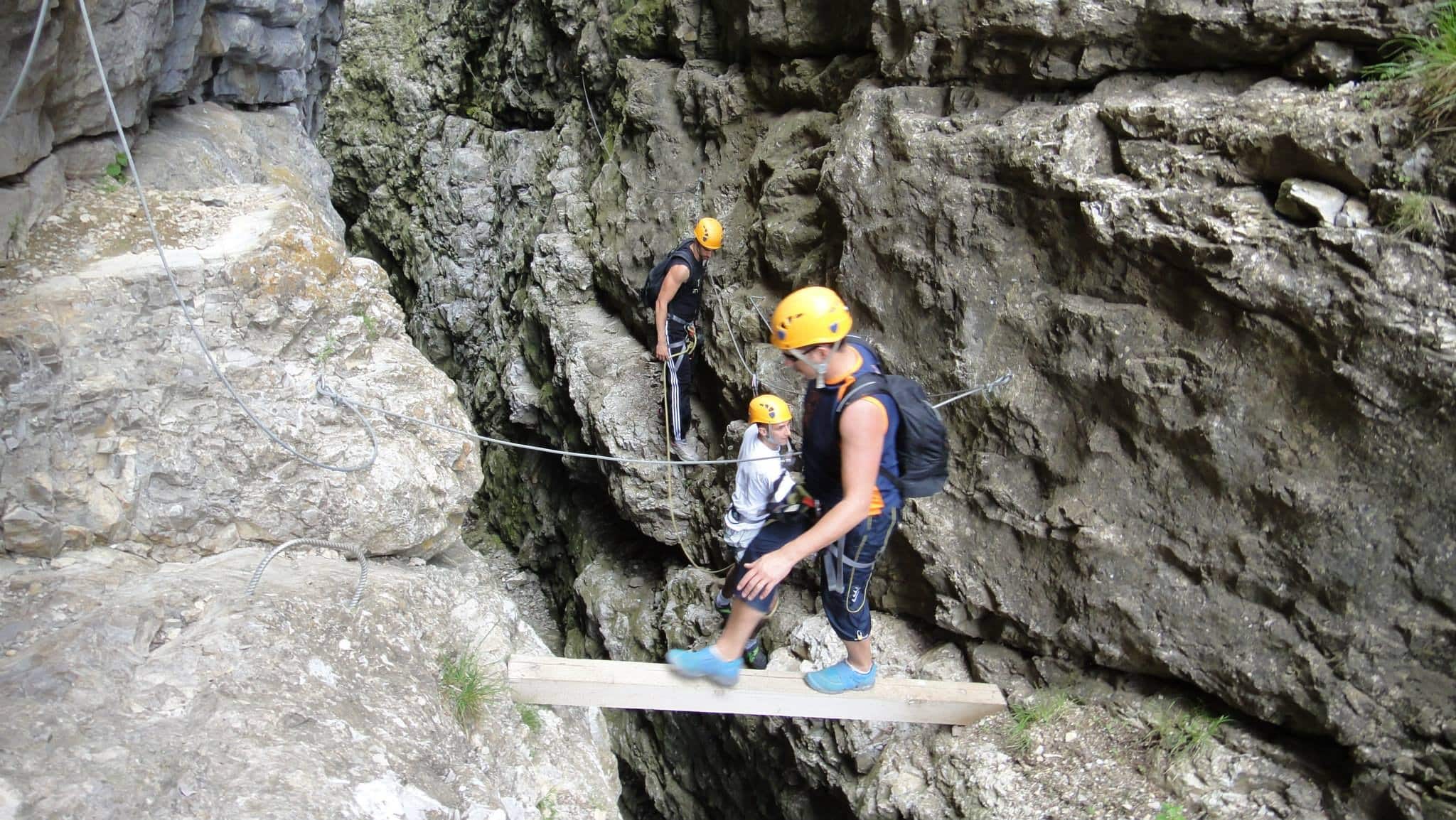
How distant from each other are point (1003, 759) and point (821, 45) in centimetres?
591

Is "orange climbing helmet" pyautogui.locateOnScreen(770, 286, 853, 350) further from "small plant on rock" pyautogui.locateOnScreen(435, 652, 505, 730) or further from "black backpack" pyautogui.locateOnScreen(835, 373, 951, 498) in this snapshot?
"small plant on rock" pyautogui.locateOnScreen(435, 652, 505, 730)

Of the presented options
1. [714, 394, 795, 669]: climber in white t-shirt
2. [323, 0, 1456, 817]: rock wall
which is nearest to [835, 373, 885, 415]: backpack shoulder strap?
[714, 394, 795, 669]: climber in white t-shirt

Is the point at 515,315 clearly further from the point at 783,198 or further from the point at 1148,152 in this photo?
the point at 1148,152

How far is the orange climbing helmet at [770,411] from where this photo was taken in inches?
206

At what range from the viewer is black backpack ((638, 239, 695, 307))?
738 cm

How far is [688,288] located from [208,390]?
423 centimetres

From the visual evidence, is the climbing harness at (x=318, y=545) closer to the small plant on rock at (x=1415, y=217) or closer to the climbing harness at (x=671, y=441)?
the climbing harness at (x=671, y=441)

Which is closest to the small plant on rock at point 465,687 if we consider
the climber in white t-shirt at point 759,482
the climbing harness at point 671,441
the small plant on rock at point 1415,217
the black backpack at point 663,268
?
the climber in white t-shirt at point 759,482

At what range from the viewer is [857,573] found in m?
4.20

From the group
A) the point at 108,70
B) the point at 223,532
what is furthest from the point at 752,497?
the point at 108,70

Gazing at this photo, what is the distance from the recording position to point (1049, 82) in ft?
17.8

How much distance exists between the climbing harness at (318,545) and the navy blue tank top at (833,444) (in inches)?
80.9

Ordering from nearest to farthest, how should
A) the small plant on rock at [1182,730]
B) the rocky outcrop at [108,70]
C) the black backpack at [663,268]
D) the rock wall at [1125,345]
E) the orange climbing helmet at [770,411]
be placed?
the rock wall at [1125,345]
the rocky outcrop at [108,70]
the small plant on rock at [1182,730]
the orange climbing helmet at [770,411]
the black backpack at [663,268]

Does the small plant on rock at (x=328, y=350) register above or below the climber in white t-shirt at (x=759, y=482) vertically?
above
